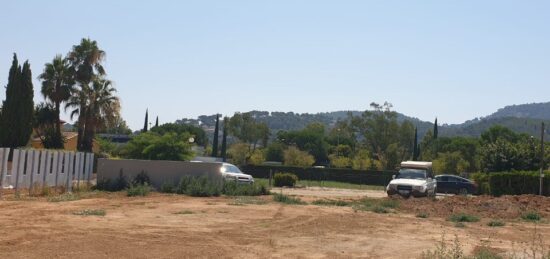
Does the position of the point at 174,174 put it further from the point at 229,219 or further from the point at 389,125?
the point at 389,125

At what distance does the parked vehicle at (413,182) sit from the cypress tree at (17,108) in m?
23.8

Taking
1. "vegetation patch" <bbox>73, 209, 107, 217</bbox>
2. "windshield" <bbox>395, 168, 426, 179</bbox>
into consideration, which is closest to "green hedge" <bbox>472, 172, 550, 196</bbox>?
"windshield" <bbox>395, 168, 426, 179</bbox>

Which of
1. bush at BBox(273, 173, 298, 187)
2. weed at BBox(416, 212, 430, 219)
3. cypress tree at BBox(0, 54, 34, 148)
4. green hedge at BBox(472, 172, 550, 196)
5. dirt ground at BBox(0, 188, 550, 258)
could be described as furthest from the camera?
bush at BBox(273, 173, 298, 187)

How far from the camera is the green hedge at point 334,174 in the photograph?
60188 millimetres

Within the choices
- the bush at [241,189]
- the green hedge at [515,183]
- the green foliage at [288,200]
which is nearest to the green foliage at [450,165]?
the green hedge at [515,183]

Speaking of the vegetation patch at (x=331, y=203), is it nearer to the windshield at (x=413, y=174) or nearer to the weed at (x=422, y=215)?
the weed at (x=422, y=215)

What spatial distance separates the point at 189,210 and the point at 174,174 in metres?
11.7

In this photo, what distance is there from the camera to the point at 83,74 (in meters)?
48.9

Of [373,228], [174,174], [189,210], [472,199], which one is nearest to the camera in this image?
[373,228]

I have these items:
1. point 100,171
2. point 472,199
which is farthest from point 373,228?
point 100,171

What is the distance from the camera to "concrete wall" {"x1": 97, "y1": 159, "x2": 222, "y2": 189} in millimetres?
32625

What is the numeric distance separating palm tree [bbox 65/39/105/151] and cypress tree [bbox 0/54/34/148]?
19.3ft

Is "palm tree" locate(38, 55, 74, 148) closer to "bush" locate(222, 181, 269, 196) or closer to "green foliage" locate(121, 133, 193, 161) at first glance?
"green foliage" locate(121, 133, 193, 161)

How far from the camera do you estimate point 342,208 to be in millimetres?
25578
